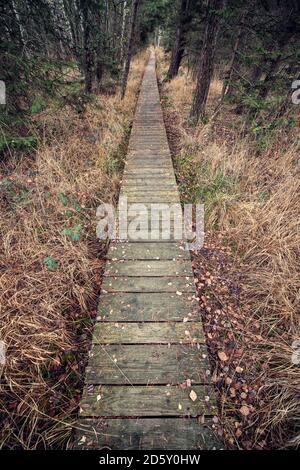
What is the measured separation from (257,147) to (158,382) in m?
4.97

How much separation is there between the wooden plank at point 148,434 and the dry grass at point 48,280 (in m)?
0.21

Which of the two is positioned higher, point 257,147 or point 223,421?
point 257,147

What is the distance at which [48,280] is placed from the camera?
262cm

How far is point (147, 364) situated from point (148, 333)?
0.88ft

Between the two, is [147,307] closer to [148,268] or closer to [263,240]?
[148,268]

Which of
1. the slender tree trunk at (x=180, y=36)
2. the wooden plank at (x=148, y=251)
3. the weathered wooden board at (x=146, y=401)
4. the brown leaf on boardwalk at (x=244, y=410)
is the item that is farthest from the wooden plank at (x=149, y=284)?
the slender tree trunk at (x=180, y=36)

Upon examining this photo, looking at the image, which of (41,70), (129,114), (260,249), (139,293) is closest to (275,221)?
(260,249)

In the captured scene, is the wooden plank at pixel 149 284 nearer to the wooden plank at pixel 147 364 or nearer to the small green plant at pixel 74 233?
the wooden plank at pixel 147 364

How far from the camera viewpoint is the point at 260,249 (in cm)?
307

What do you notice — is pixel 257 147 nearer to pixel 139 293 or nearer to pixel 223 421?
pixel 139 293

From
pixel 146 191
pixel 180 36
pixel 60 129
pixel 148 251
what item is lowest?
pixel 148 251

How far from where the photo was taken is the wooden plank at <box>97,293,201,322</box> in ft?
7.66

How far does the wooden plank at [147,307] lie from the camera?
234cm

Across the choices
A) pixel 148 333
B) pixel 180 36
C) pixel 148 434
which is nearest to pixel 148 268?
pixel 148 333
